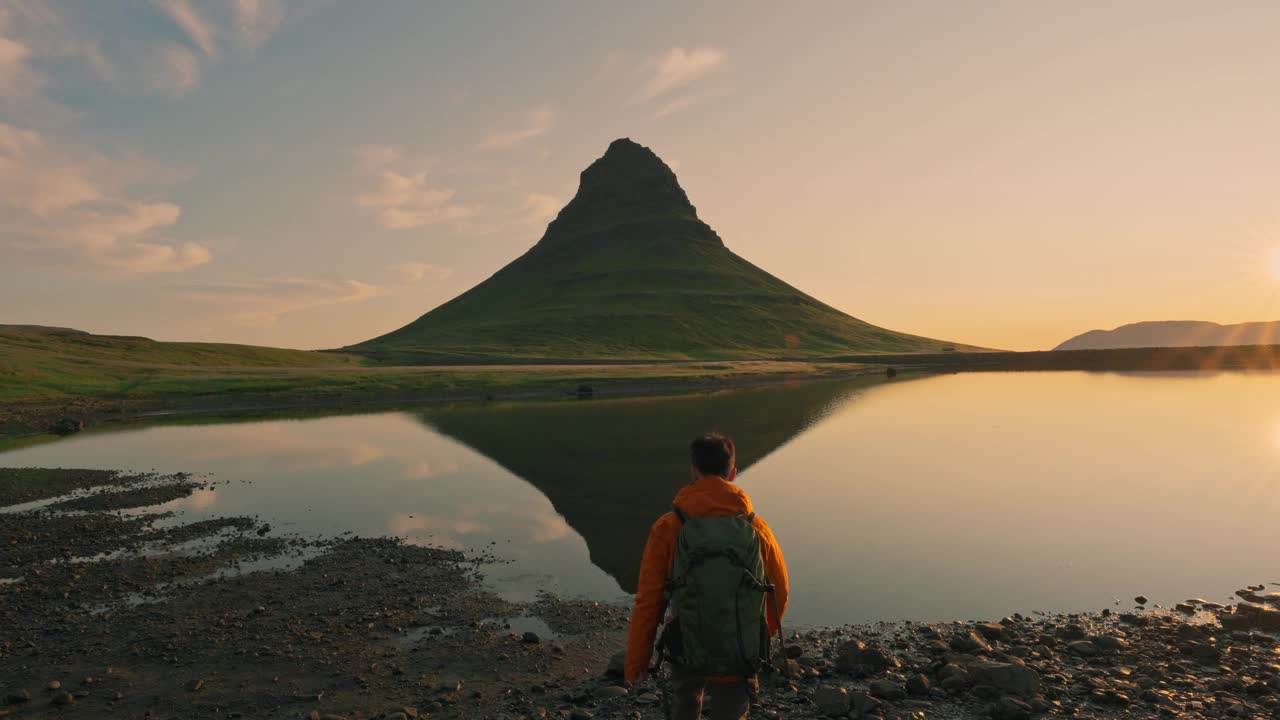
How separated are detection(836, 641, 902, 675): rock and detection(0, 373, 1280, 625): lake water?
8.51 ft

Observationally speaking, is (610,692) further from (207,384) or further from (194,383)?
(194,383)

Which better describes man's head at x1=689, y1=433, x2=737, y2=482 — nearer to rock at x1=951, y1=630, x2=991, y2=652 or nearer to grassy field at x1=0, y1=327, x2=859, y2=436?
rock at x1=951, y1=630, x2=991, y2=652

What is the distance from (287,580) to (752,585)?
1567 centimetres

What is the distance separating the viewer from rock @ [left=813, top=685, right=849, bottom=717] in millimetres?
10703

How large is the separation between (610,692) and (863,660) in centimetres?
472

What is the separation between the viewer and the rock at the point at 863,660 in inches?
483

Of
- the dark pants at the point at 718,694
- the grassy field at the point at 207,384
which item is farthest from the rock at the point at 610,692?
the grassy field at the point at 207,384

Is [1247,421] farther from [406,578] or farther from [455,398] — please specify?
[455,398]

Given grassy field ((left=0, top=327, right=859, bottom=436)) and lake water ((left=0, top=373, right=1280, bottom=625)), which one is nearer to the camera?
lake water ((left=0, top=373, right=1280, bottom=625))

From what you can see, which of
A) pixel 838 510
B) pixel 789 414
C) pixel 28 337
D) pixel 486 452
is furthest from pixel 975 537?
pixel 28 337

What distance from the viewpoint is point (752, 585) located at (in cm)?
664

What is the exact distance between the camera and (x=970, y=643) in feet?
43.2

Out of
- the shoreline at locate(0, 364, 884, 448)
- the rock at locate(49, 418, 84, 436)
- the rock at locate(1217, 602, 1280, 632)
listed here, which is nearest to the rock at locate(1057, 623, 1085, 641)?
the rock at locate(1217, 602, 1280, 632)

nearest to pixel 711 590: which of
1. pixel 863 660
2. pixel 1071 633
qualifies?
pixel 863 660
